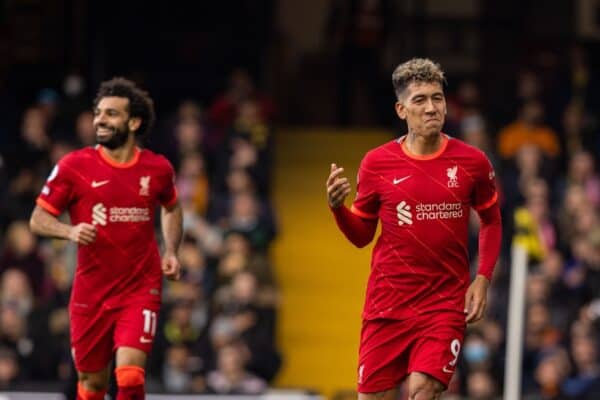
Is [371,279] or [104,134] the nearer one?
[371,279]

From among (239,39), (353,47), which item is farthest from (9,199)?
(353,47)

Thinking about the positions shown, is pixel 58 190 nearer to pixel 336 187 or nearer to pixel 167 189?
pixel 167 189

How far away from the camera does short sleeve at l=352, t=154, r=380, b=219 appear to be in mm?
9219

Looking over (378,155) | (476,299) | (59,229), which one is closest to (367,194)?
(378,155)

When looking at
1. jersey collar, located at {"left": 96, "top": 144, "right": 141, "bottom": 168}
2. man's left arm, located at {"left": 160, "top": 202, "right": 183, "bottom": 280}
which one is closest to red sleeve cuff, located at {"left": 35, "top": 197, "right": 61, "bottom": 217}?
jersey collar, located at {"left": 96, "top": 144, "right": 141, "bottom": 168}

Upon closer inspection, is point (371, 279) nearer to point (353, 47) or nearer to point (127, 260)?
point (127, 260)

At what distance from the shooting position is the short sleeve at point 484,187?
922cm

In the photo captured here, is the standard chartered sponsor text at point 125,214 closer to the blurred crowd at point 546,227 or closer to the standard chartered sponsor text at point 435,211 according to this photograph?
the standard chartered sponsor text at point 435,211

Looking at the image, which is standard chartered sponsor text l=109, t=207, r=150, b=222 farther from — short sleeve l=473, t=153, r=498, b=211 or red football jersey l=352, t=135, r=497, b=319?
short sleeve l=473, t=153, r=498, b=211

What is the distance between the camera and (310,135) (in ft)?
66.4

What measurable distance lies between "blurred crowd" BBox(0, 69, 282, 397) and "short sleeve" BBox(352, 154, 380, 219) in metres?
4.72

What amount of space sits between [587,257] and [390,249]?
21.3 ft

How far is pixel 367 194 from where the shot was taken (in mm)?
9258

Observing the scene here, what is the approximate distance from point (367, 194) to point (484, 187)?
0.61 metres
